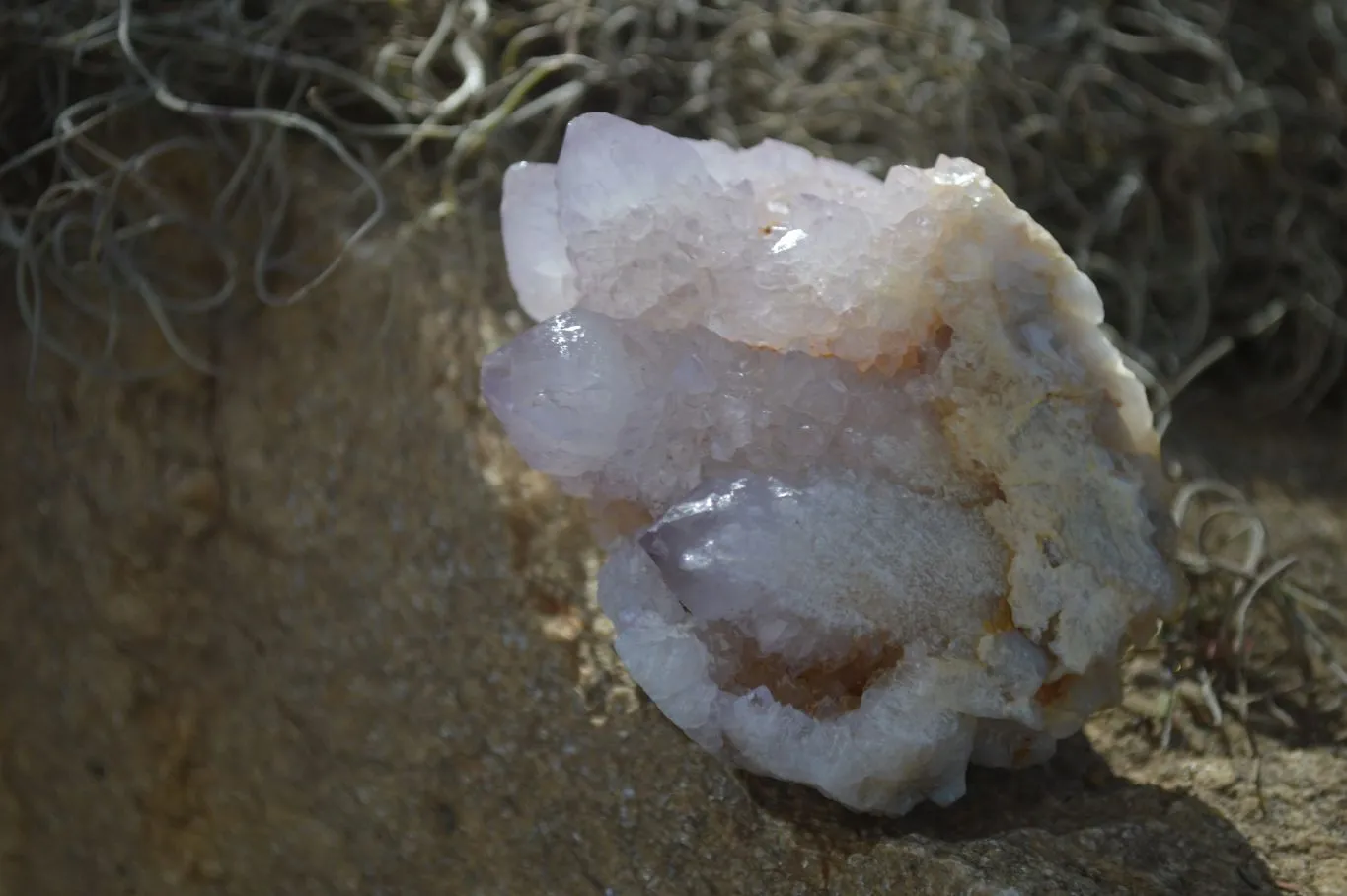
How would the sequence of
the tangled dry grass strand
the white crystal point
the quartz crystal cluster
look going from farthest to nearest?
the tangled dry grass strand < the white crystal point < the quartz crystal cluster

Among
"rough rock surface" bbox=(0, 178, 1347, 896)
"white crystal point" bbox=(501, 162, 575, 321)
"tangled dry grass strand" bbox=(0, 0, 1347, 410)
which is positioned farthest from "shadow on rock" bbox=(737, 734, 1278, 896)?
"tangled dry grass strand" bbox=(0, 0, 1347, 410)

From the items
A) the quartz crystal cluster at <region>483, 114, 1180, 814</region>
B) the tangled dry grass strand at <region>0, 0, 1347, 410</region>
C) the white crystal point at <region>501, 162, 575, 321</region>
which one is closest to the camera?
the quartz crystal cluster at <region>483, 114, 1180, 814</region>

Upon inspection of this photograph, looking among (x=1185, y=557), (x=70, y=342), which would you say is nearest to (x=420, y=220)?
(x=70, y=342)

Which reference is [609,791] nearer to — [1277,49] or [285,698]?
[285,698]

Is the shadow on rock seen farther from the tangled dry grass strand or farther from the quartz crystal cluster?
the tangled dry grass strand

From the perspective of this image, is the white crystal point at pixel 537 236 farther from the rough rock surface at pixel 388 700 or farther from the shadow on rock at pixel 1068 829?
the shadow on rock at pixel 1068 829

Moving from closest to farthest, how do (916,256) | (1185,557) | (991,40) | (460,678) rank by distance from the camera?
(916,256)
(460,678)
(1185,557)
(991,40)
